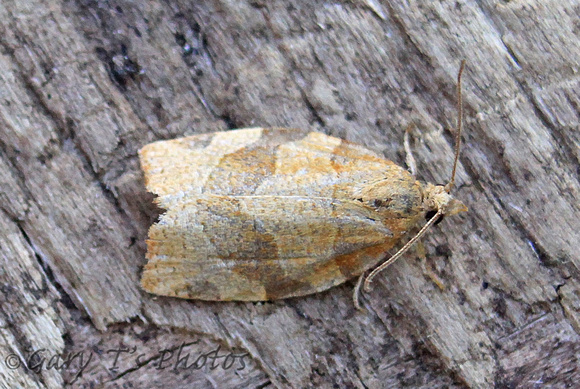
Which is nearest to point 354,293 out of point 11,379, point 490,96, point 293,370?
point 293,370

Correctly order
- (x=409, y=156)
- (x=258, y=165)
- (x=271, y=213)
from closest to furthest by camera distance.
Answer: (x=271, y=213) → (x=258, y=165) → (x=409, y=156)

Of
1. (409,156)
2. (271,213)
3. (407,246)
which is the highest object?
(271,213)

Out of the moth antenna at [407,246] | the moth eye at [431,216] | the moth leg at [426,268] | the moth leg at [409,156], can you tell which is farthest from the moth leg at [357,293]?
the moth leg at [409,156]

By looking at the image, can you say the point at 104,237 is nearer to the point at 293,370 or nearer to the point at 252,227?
the point at 252,227

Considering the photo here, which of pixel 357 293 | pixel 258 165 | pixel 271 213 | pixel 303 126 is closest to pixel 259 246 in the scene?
pixel 271 213

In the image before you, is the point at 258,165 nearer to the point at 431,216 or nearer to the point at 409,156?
the point at 409,156

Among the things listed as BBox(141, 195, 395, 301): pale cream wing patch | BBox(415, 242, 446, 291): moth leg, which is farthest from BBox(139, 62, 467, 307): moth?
BBox(415, 242, 446, 291): moth leg
